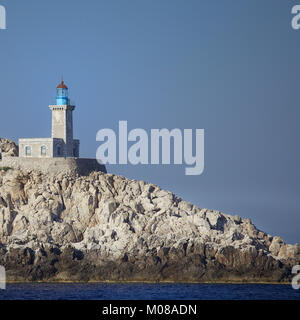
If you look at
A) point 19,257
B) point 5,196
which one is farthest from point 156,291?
point 5,196

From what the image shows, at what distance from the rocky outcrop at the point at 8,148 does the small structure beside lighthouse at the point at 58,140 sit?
9.01ft

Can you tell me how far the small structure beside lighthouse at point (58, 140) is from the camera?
7581 centimetres

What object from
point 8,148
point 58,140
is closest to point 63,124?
point 58,140

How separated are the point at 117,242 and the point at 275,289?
414 inches

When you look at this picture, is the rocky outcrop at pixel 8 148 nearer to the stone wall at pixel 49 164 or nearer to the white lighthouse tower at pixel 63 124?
the stone wall at pixel 49 164

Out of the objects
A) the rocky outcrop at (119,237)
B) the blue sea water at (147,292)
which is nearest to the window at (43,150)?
the rocky outcrop at (119,237)

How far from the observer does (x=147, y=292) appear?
62.8 meters

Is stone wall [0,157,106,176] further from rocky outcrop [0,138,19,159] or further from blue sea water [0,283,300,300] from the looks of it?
blue sea water [0,283,300,300]

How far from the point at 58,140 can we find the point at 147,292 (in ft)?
56.9

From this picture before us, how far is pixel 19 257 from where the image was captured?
67.3 metres

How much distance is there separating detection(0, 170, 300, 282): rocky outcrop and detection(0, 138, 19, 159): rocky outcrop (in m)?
5.20

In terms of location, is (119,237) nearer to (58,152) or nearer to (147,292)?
(147,292)
